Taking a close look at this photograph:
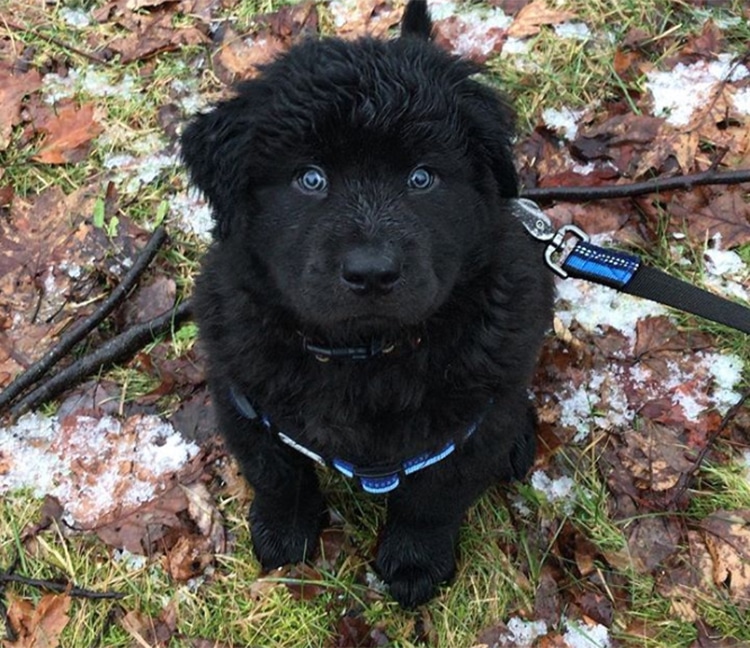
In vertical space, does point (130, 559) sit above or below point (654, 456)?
below

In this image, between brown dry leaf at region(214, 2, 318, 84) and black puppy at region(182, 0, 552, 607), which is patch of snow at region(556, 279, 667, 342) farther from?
brown dry leaf at region(214, 2, 318, 84)

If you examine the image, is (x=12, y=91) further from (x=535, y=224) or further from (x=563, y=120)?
(x=535, y=224)

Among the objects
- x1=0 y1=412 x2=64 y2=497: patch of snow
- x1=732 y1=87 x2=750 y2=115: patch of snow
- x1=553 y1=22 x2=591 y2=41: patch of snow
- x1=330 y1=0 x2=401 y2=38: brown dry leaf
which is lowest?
x1=0 y1=412 x2=64 y2=497: patch of snow

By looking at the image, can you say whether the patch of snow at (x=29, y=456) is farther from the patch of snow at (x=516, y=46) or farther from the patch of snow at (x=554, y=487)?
the patch of snow at (x=516, y=46)

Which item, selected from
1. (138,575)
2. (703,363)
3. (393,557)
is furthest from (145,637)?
(703,363)

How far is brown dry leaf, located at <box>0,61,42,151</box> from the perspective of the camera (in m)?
3.98

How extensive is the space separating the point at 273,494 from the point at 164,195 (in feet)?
5.52

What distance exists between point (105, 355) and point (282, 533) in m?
1.04

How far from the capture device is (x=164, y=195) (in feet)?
12.3

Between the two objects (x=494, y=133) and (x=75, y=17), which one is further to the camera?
(x=75, y=17)

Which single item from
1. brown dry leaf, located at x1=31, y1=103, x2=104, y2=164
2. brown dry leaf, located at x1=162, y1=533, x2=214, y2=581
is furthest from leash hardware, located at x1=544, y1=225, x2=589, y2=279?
brown dry leaf, located at x1=31, y1=103, x2=104, y2=164

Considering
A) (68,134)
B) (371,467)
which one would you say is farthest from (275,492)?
(68,134)

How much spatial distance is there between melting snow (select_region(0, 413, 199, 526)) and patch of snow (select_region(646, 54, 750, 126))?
8.28ft

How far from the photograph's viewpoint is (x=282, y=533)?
283 cm
